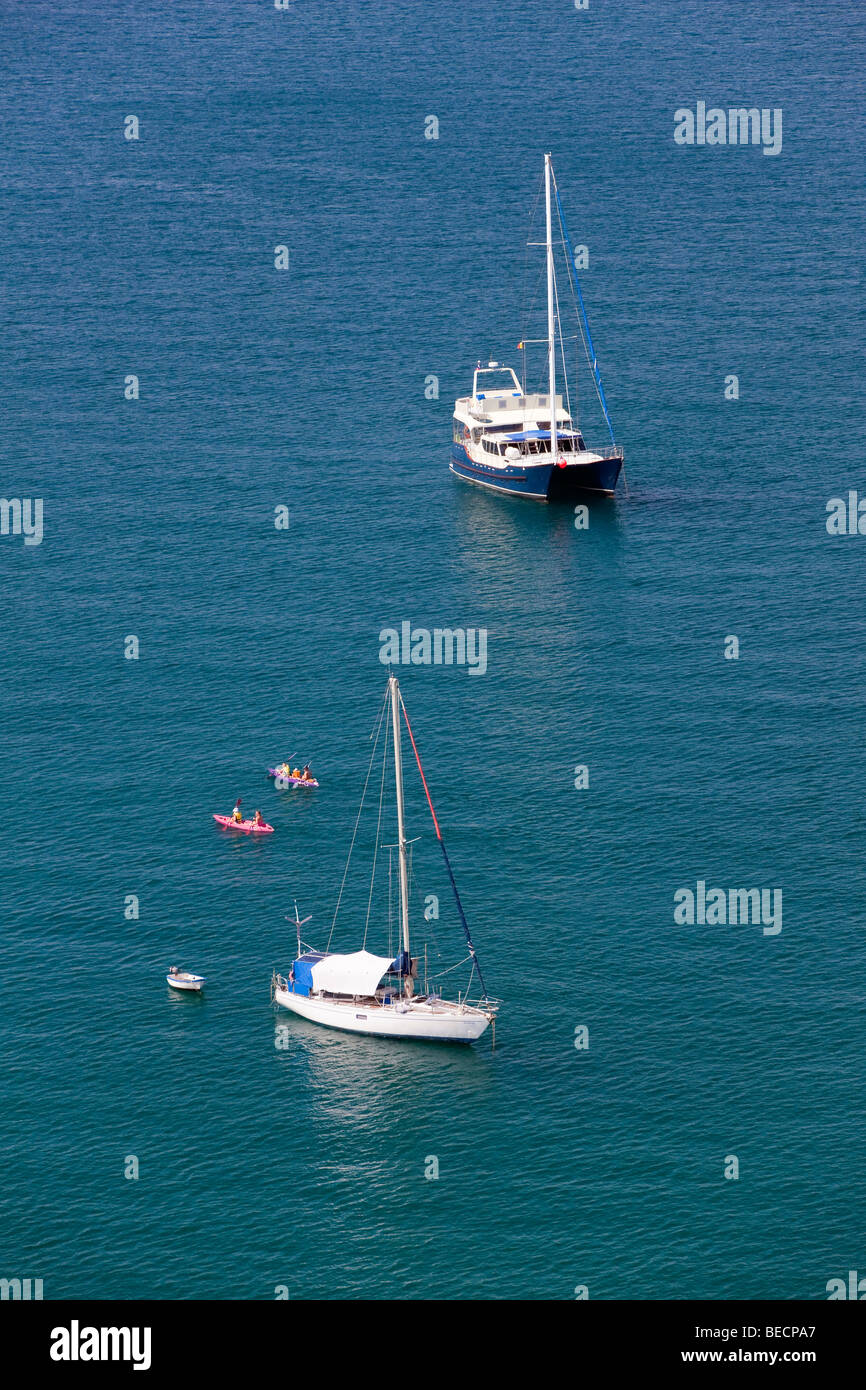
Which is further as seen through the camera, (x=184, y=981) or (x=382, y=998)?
(x=184, y=981)

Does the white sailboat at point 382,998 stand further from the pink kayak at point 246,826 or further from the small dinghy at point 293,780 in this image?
the small dinghy at point 293,780

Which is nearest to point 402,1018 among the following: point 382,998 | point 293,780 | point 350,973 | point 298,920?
point 382,998

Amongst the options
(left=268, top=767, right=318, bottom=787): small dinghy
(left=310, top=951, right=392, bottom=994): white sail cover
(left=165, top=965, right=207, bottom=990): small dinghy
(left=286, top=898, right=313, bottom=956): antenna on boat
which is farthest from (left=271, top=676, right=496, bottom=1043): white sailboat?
(left=268, top=767, right=318, bottom=787): small dinghy

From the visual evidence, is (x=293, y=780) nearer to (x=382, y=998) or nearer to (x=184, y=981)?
(x=184, y=981)

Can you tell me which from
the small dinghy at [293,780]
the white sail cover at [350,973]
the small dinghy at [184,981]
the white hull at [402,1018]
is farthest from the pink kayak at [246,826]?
the white hull at [402,1018]
